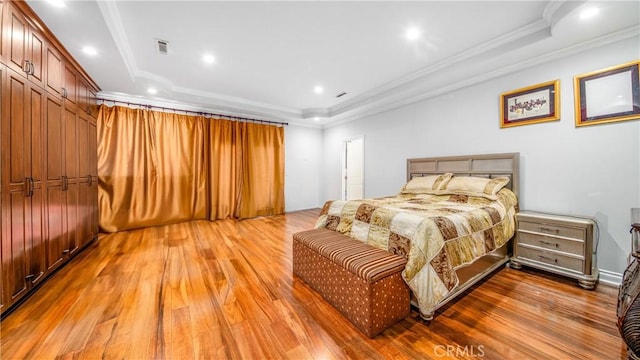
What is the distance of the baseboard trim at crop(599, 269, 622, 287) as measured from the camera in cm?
219

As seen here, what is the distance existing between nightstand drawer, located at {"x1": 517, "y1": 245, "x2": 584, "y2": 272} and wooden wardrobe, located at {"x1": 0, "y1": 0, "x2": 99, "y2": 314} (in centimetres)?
461

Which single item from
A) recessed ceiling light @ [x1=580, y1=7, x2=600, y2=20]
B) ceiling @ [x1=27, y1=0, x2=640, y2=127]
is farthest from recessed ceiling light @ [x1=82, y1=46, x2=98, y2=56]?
recessed ceiling light @ [x1=580, y1=7, x2=600, y2=20]

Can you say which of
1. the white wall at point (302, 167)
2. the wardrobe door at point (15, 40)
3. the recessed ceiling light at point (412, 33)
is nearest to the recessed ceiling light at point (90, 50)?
the wardrobe door at point (15, 40)

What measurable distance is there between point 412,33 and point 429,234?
2142 mm

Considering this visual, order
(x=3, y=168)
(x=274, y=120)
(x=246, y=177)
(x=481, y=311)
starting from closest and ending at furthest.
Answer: (x=3, y=168) < (x=481, y=311) < (x=246, y=177) < (x=274, y=120)

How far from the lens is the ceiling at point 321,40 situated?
2.04 m

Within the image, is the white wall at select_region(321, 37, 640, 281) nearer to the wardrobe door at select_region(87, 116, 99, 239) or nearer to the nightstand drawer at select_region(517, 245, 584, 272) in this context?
the nightstand drawer at select_region(517, 245, 584, 272)

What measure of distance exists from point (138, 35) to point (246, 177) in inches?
122

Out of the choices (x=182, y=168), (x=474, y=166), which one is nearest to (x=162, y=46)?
(x=182, y=168)

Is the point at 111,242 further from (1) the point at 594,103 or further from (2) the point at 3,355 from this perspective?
(1) the point at 594,103

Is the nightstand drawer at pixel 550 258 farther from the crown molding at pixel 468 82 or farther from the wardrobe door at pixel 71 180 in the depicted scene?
the wardrobe door at pixel 71 180

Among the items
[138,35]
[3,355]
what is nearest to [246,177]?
[138,35]

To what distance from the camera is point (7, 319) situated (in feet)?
5.38

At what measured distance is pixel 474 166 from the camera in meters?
3.25
